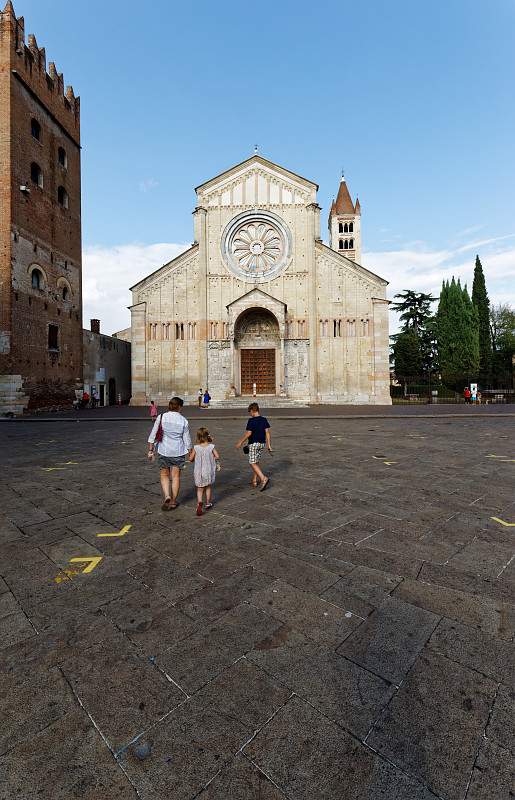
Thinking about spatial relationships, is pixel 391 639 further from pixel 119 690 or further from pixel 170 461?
pixel 170 461

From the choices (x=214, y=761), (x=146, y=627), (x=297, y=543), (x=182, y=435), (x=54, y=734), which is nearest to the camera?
(x=214, y=761)

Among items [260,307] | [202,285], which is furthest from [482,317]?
[202,285]

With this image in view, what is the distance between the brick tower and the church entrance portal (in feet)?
40.7

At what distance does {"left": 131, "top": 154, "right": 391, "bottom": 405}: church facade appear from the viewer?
29266 mm

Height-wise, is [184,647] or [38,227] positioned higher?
[38,227]

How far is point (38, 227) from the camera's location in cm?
2278

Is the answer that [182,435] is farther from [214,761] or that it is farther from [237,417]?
[237,417]

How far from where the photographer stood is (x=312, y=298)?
29422 mm

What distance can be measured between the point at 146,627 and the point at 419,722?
72.0 inches

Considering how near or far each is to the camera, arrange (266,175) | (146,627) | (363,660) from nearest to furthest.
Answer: (363,660), (146,627), (266,175)

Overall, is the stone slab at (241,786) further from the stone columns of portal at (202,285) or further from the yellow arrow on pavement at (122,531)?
the stone columns of portal at (202,285)

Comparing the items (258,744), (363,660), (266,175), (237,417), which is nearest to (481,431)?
(237,417)

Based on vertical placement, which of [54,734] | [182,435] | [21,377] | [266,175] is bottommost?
[54,734]

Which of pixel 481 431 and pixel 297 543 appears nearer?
pixel 297 543
